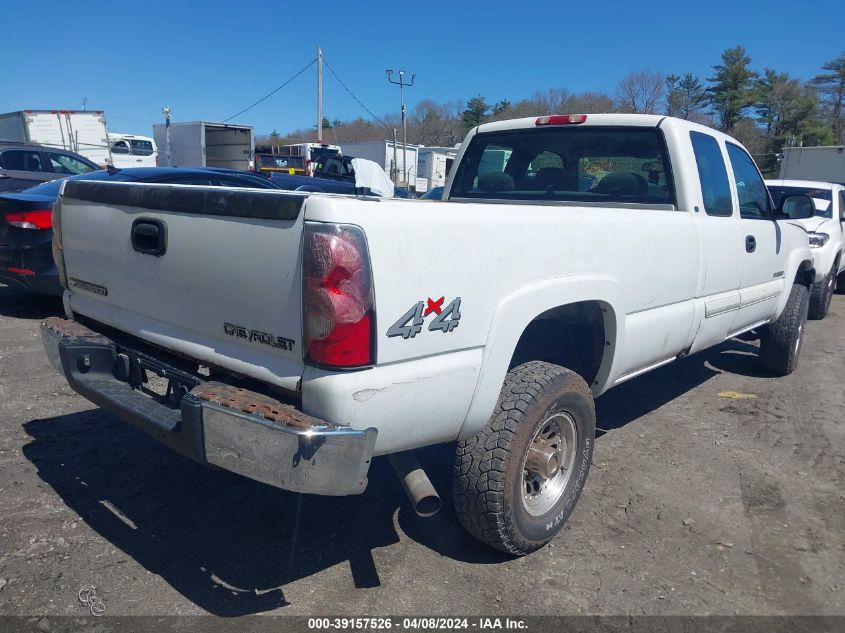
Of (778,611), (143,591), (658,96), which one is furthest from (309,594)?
(658,96)

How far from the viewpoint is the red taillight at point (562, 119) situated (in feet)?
14.8

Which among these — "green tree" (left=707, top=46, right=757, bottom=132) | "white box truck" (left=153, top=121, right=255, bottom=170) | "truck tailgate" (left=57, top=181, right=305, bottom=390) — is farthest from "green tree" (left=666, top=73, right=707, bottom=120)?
"truck tailgate" (left=57, top=181, right=305, bottom=390)

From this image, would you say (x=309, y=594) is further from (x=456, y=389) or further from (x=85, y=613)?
(x=456, y=389)

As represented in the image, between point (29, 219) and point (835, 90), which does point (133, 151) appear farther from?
point (835, 90)

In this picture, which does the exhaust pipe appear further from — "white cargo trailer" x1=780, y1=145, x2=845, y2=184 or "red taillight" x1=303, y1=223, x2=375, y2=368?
"white cargo trailer" x1=780, y1=145, x2=845, y2=184

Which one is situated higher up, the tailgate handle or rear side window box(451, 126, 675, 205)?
rear side window box(451, 126, 675, 205)

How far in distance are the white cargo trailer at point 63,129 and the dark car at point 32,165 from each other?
1907 centimetres

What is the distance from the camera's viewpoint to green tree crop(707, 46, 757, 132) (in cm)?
4544

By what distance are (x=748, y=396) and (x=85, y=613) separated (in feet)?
17.0

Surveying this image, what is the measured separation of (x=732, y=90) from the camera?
151ft

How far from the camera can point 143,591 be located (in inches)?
107

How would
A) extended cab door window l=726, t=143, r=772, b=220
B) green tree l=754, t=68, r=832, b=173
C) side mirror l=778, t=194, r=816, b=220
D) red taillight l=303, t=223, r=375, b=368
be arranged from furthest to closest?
1. green tree l=754, t=68, r=832, b=173
2. side mirror l=778, t=194, r=816, b=220
3. extended cab door window l=726, t=143, r=772, b=220
4. red taillight l=303, t=223, r=375, b=368

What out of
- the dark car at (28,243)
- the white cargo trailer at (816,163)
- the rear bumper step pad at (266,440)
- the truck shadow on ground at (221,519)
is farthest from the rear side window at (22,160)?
the white cargo trailer at (816,163)

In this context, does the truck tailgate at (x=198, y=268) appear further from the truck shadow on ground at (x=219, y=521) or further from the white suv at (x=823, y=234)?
the white suv at (x=823, y=234)
